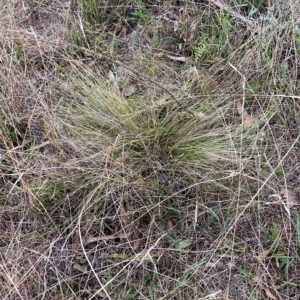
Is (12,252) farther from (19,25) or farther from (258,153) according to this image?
(19,25)

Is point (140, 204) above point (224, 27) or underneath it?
underneath

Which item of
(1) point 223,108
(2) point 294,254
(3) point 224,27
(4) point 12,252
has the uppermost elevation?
(3) point 224,27

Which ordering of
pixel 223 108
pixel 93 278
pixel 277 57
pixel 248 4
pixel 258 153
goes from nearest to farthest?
pixel 93 278 → pixel 258 153 → pixel 223 108 → pixel 277 57 → pixel 248 4

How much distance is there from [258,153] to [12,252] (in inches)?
40.4

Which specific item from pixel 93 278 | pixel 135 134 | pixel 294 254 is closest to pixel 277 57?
pixel 135 134

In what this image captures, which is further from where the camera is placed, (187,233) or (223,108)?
(223,108)

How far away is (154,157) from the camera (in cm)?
182

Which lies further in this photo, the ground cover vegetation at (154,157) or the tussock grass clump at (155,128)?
the tussock grass clump at (155,128)

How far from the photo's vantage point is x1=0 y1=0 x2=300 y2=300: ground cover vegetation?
162 centimetres

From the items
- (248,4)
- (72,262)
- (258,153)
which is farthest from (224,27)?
(72,262)

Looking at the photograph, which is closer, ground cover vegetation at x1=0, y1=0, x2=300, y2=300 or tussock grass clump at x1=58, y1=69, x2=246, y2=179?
ground cover vegetation at x1=0, y1=0, x2=300, y2=300

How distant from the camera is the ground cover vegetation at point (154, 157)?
5.33 feet

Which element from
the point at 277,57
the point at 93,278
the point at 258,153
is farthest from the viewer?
the point at 277,57

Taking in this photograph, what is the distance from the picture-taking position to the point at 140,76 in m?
2.04
